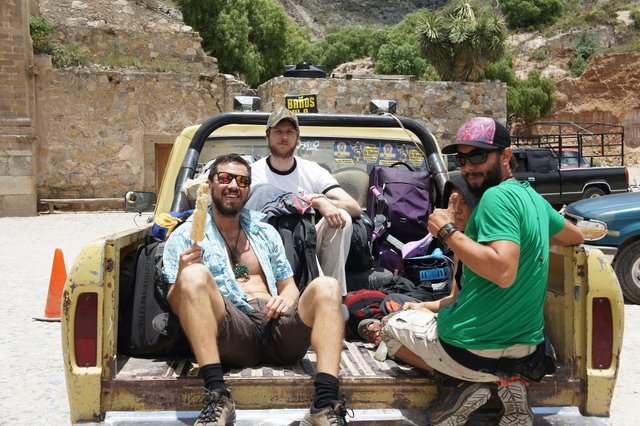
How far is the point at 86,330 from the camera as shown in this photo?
118 inches

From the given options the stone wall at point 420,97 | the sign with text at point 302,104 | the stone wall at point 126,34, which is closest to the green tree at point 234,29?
the stone wall at point 126,34

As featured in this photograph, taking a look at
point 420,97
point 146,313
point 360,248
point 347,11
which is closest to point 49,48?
point 420,97

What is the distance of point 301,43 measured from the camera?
50812mm

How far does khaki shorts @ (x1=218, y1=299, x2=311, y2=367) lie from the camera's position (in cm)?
330

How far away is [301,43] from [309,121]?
46.7 metres

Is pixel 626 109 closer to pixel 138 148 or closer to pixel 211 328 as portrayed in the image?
pixel 138 148

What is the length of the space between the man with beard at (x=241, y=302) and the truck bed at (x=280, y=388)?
11 centimetres

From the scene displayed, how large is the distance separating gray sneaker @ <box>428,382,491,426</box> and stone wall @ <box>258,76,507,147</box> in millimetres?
15848

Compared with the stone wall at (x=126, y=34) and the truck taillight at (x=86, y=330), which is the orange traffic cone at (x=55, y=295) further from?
the stone wall at (x=126, y=34)

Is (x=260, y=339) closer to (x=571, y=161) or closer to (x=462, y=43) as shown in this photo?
(x=571, y=161)

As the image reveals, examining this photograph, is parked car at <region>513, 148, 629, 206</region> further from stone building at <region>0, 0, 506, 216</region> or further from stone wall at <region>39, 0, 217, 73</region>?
stone wall at <region>39, 0, 217, 73</region>

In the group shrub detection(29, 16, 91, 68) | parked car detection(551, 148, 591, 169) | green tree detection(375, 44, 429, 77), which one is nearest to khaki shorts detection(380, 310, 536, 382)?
parked car detection(551, 148, 591, 169)

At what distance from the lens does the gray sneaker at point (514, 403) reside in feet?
9.87

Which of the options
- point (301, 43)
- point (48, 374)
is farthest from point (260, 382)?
point (301, 43)
